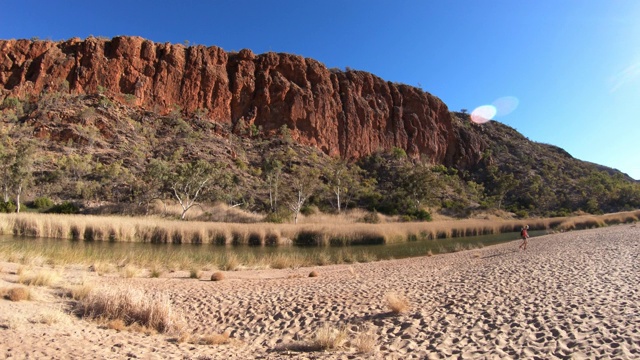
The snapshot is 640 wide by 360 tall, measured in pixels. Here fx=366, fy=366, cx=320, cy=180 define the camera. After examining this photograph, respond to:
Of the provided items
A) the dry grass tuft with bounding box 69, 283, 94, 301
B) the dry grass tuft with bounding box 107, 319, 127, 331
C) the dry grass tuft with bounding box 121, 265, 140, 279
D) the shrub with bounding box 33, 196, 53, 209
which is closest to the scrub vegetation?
the shrub with bounding box 33, 196, 53, 209

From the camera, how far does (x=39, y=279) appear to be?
1117cm

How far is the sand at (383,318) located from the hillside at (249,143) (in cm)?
2922

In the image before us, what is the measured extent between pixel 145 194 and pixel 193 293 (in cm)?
3258

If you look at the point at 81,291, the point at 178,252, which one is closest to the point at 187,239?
the point at 178,252

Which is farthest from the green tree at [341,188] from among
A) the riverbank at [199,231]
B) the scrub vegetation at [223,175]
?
the riverbank at [199,231]

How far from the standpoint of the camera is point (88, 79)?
67250mm

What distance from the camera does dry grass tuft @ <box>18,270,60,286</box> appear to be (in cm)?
1095

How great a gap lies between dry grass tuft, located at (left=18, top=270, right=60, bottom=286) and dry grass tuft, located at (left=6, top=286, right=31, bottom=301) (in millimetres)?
1950

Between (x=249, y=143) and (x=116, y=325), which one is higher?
(x=249, y=143)

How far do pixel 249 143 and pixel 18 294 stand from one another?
60.9m

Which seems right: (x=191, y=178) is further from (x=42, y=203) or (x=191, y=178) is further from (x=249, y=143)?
(x=249, y=143)

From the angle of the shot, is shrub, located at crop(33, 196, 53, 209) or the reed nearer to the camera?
the reed

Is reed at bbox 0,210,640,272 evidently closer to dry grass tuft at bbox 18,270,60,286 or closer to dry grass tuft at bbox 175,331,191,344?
dry grass tuft at bbox 18,270,60,286

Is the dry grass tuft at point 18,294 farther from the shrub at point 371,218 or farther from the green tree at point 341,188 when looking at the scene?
the green tree at point 341,188
